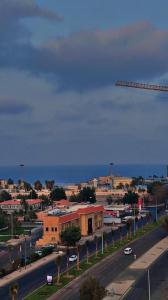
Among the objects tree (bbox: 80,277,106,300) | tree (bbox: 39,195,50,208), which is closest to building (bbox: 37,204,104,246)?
tree (bbox: 39,195,50,208)

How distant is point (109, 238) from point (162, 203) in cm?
8092

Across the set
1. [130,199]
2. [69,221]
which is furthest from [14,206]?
[69,221]

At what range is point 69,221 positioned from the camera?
366ft

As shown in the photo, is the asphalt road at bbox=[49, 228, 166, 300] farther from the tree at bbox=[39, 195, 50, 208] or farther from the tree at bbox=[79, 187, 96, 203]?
the tree at bbox=[39, 195, 50, 208]

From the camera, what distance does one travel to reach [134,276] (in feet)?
238

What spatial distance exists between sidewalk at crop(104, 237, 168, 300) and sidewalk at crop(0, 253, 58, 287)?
13657 millimetres

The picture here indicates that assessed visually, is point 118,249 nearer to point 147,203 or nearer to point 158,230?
point 158,230

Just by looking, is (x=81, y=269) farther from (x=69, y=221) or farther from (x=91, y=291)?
(x=69, y=221)

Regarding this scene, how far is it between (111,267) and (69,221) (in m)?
33.6

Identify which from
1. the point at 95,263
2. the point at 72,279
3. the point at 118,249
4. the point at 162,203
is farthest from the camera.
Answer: the point at 162,203

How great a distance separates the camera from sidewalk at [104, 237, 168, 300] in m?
63.7

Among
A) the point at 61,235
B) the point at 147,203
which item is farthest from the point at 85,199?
the point at 61,235

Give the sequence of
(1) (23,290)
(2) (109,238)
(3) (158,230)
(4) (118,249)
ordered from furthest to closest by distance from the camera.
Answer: (3) (158,230) < (2) (109,238) < (4) (118,249) < (1) (23,290)

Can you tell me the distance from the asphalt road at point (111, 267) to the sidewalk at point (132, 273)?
1.00m
